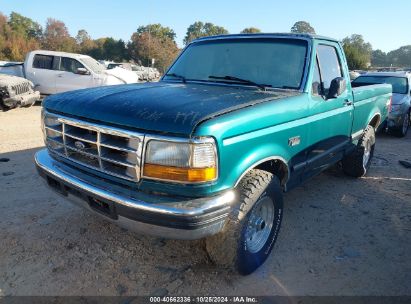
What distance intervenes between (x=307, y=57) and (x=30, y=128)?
697 cm

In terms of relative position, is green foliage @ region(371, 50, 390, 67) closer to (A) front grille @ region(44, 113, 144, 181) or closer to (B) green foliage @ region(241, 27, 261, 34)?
(B) green foliage @ region(241, 27, 261, 34)

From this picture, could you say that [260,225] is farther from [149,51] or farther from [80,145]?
[149,51]

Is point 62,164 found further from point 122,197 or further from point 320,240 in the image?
point 320,240

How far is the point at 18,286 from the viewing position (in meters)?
2.74

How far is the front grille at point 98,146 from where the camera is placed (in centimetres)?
249

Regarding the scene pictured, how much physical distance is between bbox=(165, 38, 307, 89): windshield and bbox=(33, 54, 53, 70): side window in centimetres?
975

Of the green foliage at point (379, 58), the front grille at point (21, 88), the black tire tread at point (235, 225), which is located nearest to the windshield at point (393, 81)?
the black tire tread at point (235, 225)

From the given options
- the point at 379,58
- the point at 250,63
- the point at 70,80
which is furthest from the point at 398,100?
the point at 379,58

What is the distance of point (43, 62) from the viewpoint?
40.7 feet

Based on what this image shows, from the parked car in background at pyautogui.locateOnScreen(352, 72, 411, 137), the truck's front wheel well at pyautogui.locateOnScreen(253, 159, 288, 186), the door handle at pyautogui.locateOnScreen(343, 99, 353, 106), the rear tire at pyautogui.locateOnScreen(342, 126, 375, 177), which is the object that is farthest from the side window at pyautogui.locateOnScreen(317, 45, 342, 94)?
the parked car in background at pyautogui.locateOnScreen(352, 72, 411, 137)

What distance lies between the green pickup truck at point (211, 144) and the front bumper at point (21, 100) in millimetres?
7906

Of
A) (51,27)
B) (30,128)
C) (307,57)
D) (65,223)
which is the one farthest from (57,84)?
(51,27)

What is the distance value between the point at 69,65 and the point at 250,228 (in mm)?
11232

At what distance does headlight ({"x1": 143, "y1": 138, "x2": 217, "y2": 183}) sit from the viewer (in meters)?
2.36
